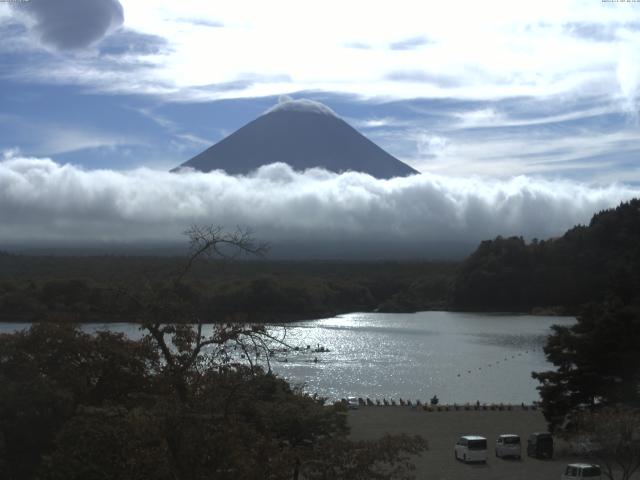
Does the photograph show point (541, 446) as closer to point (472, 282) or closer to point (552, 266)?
point (552, 266)

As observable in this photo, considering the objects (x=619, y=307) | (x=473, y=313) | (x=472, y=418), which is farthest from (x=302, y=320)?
(x=619, y=307)

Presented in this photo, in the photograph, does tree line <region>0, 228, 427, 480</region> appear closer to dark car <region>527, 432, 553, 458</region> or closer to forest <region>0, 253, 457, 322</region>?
dark car <region>527, 432, 553, 458</region>

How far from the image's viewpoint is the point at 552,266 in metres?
52.4

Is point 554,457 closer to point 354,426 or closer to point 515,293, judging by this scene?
point 354,426

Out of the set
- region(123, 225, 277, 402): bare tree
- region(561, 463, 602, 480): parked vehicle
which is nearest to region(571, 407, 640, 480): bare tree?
region(561, 463, 602, 480): parked vehicle

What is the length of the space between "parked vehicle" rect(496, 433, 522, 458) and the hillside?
35.8 metres

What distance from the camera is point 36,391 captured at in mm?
7676

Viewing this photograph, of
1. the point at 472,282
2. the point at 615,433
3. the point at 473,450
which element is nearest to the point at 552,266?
the point at 472,282

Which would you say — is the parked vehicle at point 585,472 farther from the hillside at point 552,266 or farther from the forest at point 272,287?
the hillside at point 552,266

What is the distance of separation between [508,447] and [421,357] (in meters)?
20.0

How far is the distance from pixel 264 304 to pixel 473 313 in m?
16.5

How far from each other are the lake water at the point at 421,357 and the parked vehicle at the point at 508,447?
4468 mm

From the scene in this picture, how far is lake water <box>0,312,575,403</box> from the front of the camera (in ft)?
79.9

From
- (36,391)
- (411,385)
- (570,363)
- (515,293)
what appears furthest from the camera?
(515,293)
